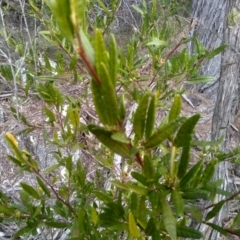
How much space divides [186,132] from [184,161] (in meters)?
0.07

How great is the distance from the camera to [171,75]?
4.64 ft

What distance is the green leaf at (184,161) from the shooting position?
66 cm

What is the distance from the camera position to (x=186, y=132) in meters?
0.63

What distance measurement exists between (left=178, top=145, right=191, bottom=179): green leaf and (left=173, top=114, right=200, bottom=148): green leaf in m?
0.01

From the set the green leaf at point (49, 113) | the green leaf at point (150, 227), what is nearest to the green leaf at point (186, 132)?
the green leaf at point (150, 227)

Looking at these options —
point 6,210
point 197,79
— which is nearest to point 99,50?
point 6,210

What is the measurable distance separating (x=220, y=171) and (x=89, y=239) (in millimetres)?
857

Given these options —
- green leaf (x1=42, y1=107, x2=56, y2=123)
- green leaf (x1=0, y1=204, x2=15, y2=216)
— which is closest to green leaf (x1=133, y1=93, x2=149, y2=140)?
green leaf (x1=0, y1=204, x2=15, y2=216)

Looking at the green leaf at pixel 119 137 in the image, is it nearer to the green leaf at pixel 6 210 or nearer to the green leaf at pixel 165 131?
the green leaf at pixel 165 131

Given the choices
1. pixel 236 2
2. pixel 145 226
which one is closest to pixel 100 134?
pixel 145 226

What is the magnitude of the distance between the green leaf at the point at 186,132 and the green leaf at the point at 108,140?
0.09 m

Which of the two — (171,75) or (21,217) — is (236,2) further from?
(21,217)

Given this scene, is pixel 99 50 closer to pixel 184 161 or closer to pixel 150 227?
pixel 184 161

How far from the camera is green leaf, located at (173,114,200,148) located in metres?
0.61
